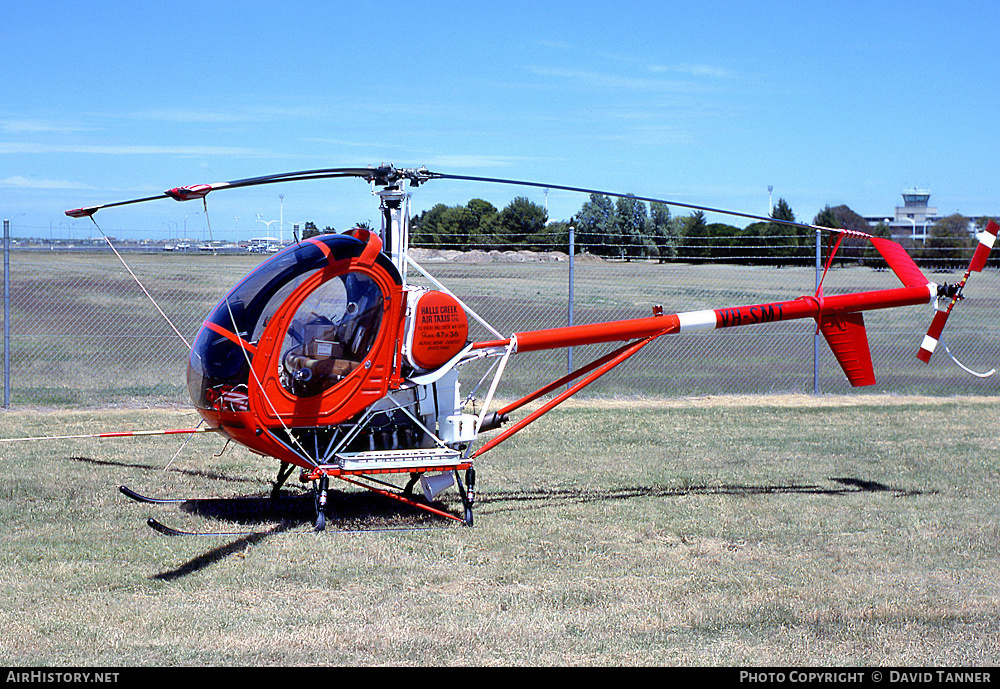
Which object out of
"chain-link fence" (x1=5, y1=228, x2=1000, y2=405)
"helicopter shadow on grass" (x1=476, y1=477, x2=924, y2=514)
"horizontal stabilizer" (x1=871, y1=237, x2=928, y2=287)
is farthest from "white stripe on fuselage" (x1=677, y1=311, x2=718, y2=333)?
"chain-link fence" (x1=5, y1=228, x2=1000, y2=405)

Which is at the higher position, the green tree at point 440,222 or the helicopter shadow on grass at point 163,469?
the green tree at point 440,222

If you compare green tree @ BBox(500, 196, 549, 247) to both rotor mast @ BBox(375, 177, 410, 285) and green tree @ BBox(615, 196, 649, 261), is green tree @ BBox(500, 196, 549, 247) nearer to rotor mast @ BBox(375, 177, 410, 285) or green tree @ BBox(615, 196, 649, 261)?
green tree @ BBox(615, 196, 649, 261)

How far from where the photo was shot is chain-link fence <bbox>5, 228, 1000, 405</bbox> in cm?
1505

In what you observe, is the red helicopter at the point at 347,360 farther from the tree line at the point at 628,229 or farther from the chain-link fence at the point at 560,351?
the tree line at the point at 628,229

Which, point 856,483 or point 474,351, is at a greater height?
point 474,351

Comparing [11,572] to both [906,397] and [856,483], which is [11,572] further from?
[906,397]

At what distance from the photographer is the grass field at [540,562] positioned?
518 centimetres

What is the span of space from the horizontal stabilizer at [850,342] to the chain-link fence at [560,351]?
279cm

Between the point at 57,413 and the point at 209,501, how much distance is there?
5.15 metres

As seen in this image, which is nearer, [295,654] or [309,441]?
[295,654]

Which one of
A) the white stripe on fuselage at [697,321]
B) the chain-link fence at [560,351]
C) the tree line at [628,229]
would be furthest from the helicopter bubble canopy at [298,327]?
the tree line at [628,229]

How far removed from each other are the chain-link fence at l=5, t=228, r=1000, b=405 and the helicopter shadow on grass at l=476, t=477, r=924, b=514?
3.06 m

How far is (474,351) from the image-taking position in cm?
782
